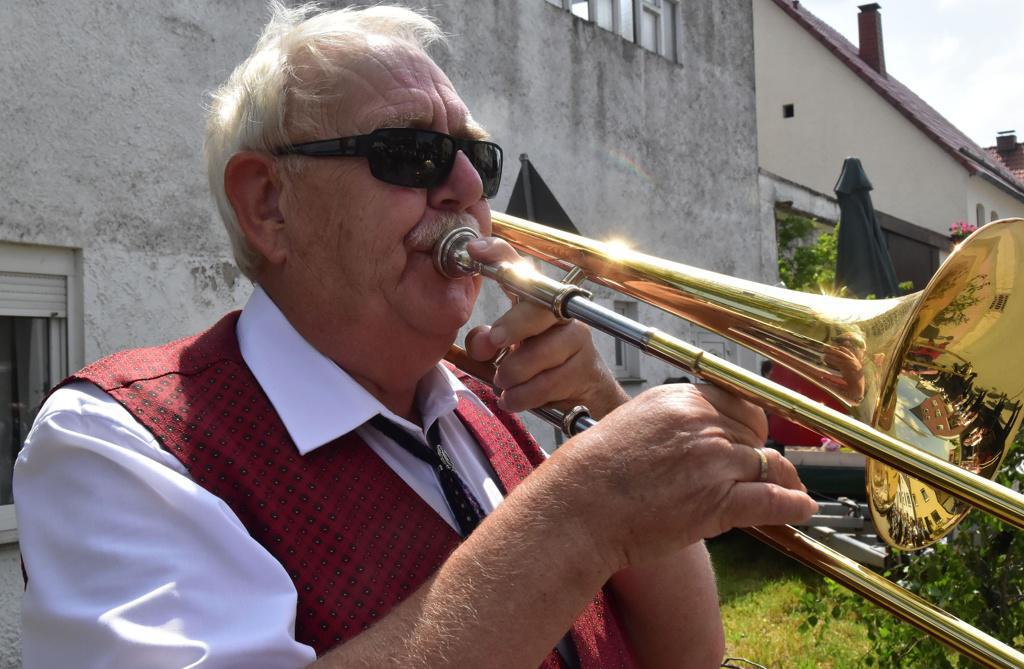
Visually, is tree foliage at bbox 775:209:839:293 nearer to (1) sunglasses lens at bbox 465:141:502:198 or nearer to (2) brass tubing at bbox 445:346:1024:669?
(1) sunglasses lens at bbox 465:141:502:198

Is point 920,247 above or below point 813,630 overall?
above

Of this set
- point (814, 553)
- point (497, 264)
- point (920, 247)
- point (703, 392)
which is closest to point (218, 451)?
point (497, 264)

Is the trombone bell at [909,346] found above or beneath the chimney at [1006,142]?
beneath

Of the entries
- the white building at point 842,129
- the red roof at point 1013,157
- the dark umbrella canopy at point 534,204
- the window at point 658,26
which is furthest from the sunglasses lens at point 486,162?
the red roof at point 1013,157

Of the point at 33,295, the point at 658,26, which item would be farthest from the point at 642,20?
the point at 33,295

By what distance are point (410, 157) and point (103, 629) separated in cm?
99

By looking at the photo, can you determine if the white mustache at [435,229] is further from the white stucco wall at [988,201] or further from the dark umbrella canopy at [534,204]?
the white stucco wall at [988,201]

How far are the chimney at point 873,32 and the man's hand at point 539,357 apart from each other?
25612 mm

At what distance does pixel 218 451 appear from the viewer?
1.46 m

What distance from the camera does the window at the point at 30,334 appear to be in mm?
4371

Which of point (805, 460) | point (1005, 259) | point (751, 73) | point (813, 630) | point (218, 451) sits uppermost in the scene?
point (751, 73)

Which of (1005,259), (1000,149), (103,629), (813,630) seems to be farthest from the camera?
(1000,149)

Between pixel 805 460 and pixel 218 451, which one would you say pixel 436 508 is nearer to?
pixel 218 451

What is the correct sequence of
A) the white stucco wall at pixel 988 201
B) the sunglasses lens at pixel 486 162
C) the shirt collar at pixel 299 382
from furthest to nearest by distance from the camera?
the white stucco wall at pixel 988 201
the sunglasses lens at pixel 486 162
the shirt collar at pixel 299 382
